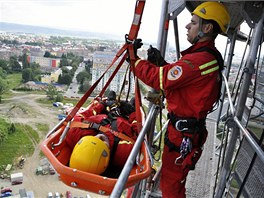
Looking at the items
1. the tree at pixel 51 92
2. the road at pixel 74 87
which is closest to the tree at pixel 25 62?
the tree at pixel 51 92

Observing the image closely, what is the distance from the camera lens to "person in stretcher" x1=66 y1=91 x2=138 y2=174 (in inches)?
51.0

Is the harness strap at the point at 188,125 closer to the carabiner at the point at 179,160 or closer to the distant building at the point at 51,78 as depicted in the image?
the carabiner at the point at 179,160

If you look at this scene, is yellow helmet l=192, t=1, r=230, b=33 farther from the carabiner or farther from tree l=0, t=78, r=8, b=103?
tree l=0, t=78, r=8, b=103

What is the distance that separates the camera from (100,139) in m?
1.48

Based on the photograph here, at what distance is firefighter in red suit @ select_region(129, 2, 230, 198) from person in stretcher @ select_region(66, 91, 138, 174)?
230mm

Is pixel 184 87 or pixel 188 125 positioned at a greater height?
pixel 184 87

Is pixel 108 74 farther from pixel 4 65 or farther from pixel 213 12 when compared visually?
pixel 4 65

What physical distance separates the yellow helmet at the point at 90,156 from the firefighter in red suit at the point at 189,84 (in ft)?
1.19

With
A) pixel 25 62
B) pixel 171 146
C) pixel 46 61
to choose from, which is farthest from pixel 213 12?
pixel 46 61

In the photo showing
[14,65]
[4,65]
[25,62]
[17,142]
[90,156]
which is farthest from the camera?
[25,62]

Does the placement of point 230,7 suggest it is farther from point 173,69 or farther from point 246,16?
point 173,69

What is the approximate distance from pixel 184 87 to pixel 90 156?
0.53 metres

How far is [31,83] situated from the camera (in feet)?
61.0

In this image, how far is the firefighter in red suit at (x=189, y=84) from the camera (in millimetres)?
1346
